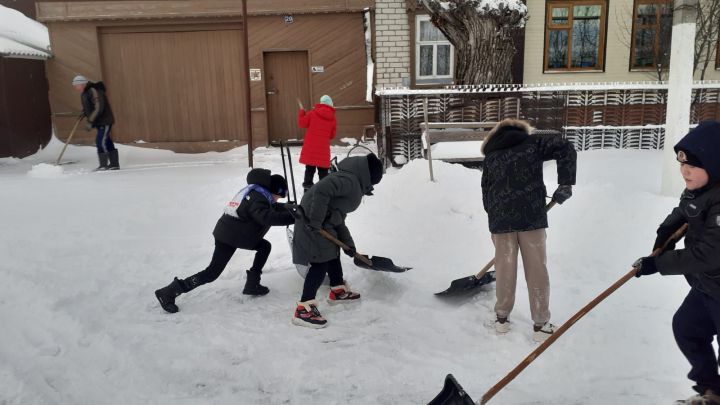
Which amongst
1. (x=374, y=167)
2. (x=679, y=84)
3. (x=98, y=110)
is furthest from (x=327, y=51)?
(x=374, y=167)

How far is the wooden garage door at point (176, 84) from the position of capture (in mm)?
12492

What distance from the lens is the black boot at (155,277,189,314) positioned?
4.20m

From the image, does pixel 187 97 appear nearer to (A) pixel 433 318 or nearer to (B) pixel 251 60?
(B) pixel 251 60

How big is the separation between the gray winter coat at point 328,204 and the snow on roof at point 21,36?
379 inches

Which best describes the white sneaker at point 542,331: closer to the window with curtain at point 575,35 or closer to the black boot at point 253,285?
the black boot at point 253,285

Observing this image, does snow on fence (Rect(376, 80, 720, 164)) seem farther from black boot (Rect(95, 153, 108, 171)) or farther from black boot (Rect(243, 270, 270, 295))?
black boot (Rect(243, 270, 270, 295))

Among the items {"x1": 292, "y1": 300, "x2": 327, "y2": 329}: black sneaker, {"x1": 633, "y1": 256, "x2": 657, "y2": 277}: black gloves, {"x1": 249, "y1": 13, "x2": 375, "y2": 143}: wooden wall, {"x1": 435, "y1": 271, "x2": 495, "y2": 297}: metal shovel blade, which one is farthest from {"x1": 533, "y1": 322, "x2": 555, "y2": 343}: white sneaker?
{"x1": 249, "y1": 13, "x2": 375, "y2": 143}: wooden wall

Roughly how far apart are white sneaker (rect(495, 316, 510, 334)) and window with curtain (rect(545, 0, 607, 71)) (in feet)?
33.7

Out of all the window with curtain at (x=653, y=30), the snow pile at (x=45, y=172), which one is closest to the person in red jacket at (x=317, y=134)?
the snow pile at (x=45, y=172)

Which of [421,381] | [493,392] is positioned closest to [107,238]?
[421,381]

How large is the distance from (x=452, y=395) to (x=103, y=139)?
9.01 meters

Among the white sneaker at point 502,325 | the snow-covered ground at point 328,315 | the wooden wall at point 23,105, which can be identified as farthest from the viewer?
the wooden wall at point 23,105

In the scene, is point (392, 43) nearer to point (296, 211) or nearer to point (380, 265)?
point (380, 265)

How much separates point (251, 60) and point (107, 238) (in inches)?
292
